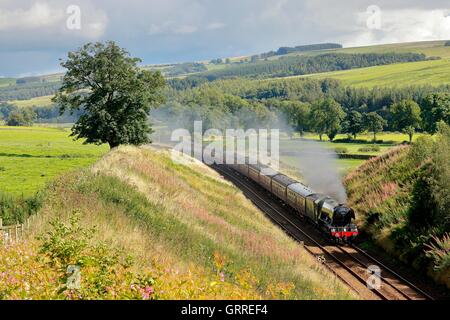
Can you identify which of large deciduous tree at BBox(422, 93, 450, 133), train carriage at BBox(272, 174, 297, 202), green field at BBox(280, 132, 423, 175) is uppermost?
large deciduous tree at BBox(422, 93, 450, 133)

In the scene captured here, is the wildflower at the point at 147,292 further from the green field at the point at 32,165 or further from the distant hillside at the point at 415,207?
the green field at the point at 32,165

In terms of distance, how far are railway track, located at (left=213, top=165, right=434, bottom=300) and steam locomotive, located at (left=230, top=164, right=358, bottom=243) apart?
36.0 inches

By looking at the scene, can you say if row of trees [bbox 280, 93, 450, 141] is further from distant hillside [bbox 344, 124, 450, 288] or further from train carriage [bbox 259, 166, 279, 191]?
distant hillside [bbox 344, 124, 450, 288]

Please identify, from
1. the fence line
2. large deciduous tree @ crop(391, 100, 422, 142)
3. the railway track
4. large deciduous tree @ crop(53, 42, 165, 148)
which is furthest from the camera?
large deciduous tree @ crop(391, 100, 422, 142)

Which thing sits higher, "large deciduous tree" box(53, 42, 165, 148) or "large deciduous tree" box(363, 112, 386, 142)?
"large deciduous tree" box(53, 42, 165, 148)

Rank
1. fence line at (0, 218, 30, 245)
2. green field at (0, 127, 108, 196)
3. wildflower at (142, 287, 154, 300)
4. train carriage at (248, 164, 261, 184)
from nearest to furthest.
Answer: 1. wildflower at (142, 287, 154, 300)
2. fence line at (0, 218, 30, 245)
3. green field at (0, 127, 108, 196)
4. train carriage at (248, 164, 261, 184)

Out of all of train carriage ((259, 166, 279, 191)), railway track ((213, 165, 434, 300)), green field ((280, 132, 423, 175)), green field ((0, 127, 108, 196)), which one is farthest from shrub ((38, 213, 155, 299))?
green field ((280, 132, 423, 175))

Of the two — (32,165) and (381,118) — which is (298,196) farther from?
(381,118)

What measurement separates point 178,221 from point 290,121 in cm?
13510

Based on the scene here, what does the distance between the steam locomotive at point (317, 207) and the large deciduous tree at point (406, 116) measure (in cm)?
7531

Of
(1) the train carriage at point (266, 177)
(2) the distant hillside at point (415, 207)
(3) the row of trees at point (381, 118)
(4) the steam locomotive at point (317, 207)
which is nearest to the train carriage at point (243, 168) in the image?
(1) the train carriage at point (266, 177)

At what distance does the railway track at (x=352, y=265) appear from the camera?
24.6m

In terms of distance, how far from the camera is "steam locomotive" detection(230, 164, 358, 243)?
32.9 m

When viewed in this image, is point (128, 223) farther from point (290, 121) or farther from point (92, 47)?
point (290, 121)
